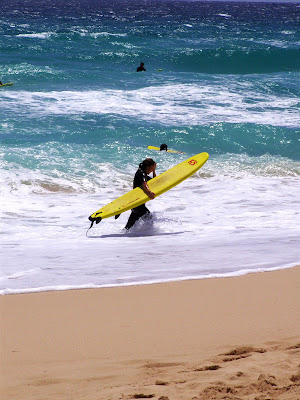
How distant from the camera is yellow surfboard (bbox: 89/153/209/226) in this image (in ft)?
24.2

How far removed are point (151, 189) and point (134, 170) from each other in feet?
10.8

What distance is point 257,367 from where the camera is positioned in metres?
3.62

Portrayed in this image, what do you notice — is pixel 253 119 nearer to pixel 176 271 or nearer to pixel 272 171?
pixel 272 171

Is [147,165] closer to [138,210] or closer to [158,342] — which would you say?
[138,210]

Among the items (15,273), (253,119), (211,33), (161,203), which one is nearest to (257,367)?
(15,273)

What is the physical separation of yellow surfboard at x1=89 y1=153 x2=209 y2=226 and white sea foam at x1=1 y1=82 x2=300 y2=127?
21.9ft

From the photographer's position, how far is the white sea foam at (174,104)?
16.3 meters

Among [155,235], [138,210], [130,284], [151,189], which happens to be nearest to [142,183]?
[138,210]

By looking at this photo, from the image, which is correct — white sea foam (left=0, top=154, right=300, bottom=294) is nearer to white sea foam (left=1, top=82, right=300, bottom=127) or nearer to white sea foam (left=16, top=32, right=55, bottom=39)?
white sea foam (left=1, top=82, right=300, bottom=127)

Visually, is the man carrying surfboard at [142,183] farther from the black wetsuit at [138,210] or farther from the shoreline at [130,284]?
the shoreline at [130,284]

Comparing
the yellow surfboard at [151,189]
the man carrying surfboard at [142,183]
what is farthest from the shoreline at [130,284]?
the man carrying surfboard at [142,183]

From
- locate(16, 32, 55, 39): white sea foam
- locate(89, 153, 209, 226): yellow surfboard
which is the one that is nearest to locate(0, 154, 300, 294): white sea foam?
locate(89, 153, 209, 226): yellow surfboard

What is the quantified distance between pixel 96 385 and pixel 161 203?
6.01 m

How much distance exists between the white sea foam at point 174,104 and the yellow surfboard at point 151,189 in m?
6.67
